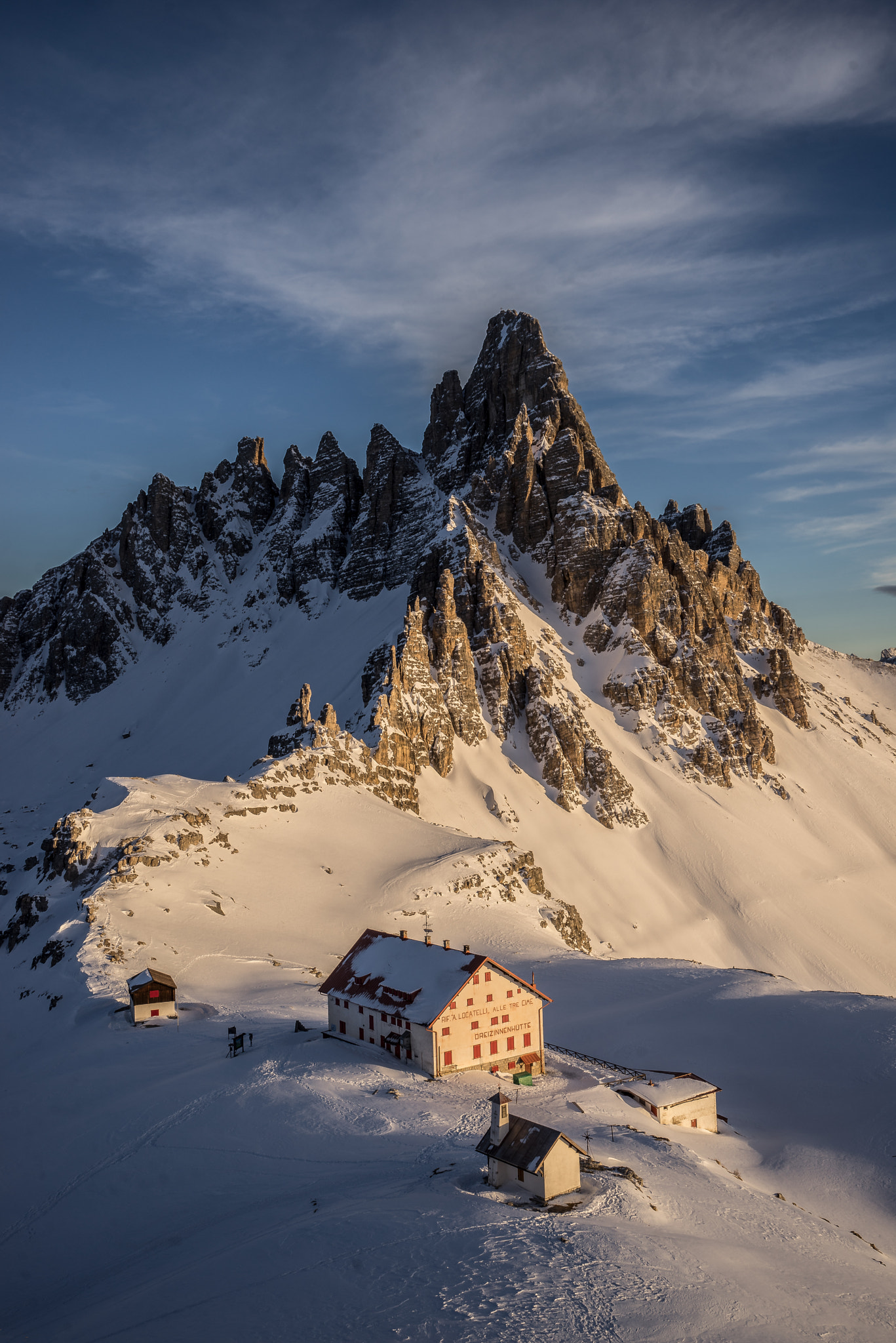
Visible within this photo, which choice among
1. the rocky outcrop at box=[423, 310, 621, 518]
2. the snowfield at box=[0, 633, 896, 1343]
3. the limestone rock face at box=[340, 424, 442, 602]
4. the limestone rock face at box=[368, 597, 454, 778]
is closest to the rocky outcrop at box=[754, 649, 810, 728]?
the rocky outcrop at box=[423, 310, 621, 518]

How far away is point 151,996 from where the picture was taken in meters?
39.9

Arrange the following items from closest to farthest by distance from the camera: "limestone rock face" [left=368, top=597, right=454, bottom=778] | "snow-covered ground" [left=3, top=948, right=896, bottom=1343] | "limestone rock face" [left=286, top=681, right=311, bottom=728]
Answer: "snow-covered ground" [left=3, top=948, right=896, bottom=1343] → "limestone rock face" [left=286, top=681, right=311, bottom=728] → "limestone rock face" [left=368, top=597, right=454, bottom=778]

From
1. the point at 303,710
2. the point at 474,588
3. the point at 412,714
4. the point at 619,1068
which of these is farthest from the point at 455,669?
the point at 619,1068

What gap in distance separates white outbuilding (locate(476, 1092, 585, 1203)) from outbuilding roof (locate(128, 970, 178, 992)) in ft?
68.3

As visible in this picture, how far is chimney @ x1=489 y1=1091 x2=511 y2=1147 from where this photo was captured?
80.4 ft

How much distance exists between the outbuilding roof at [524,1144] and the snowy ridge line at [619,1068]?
14934mm

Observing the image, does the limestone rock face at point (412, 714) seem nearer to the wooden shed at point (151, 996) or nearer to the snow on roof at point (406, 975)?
the snow on roof at point (406, 975)

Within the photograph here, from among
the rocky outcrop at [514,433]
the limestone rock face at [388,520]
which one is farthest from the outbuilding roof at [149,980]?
the rocky outcrop at [514,433]

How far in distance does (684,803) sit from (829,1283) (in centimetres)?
9142

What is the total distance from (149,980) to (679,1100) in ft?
76.5

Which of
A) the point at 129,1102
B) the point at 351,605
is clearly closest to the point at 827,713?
the point at 351,605

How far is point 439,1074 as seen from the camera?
34656 mm

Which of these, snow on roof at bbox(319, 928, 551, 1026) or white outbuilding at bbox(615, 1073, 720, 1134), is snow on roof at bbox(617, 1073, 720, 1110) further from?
snow on roof at bbox(319, 928, 551, 1026)

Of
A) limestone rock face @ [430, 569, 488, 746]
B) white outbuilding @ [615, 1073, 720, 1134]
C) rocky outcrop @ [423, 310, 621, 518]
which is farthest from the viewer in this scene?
rocky outcrop @ [423, 310, 621, 518]
